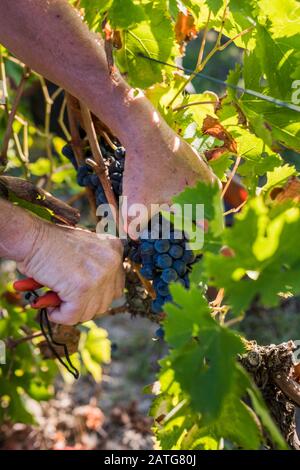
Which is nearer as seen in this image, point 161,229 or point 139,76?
point 161,229

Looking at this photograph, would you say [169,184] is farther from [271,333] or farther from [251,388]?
[271,333]

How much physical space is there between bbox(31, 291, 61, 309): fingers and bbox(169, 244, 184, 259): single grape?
0.16m

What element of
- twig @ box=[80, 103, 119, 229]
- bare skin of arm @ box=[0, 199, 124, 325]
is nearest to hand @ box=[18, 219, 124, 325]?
bare skin of arm @ box=[0, 199, 124, 325]

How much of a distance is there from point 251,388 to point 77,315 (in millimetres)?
282

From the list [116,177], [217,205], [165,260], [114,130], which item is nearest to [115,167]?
[116,177]

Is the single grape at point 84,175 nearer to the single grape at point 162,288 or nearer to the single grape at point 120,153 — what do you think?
the single grape at point 120,153

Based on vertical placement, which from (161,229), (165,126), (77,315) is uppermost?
(165,126)

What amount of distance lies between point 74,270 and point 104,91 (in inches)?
9.2

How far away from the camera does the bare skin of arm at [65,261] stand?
0.82 m

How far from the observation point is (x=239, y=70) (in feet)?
2.79

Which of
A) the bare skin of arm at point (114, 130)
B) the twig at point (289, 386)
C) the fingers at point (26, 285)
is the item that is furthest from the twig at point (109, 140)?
the twig at point (289, 386)

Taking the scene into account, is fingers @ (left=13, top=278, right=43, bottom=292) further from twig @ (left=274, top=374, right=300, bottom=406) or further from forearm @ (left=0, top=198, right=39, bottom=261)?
twig @ (left=274, top=374, right=300, bottom=406)

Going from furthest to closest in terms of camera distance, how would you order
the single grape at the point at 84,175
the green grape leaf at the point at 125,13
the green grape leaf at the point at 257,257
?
1. the single grape at the point at 84,175
2. the green grape leaf at the point at 125,13
3. the green grape leaf at the point at 257,257

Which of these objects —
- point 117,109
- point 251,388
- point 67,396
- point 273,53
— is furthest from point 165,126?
point 67,396
